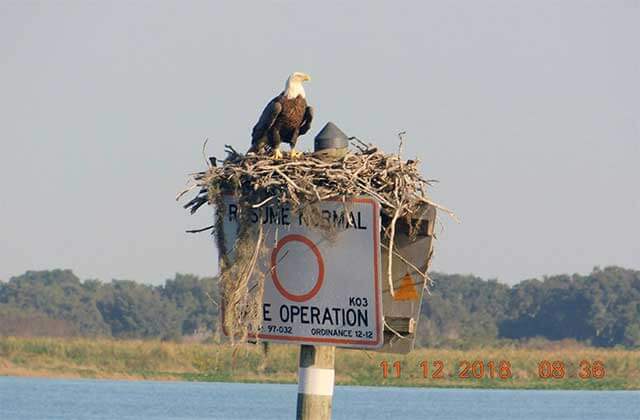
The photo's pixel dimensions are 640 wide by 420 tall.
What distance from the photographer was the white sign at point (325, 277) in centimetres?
782

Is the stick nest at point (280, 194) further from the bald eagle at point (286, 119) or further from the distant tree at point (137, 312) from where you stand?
the distant tree at point (137, 312)

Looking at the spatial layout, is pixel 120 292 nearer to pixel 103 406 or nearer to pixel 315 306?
pixel 103 406

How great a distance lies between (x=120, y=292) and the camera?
6650 cm

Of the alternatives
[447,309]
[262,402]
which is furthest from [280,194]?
[447,309]

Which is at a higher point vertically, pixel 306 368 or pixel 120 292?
pixel 120 292

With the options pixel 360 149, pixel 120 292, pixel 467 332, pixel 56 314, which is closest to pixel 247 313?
pixel 360 149

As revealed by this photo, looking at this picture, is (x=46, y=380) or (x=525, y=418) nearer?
(x=525, y=418)

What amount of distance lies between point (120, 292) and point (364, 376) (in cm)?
2411

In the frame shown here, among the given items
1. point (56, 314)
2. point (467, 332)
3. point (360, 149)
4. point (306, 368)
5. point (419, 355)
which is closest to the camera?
point (306, 368)

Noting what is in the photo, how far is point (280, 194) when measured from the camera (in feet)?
26.2
